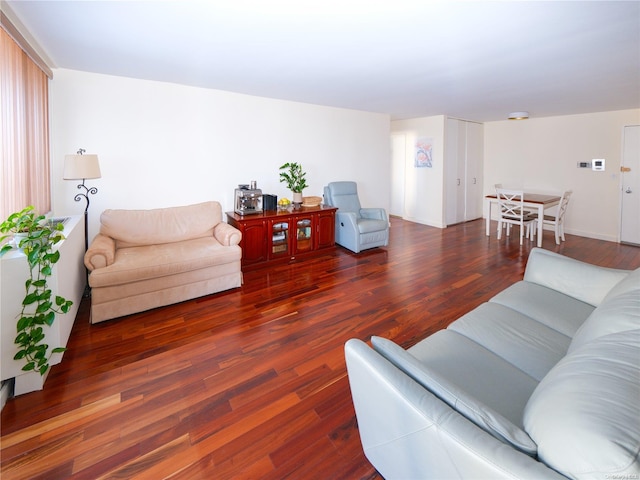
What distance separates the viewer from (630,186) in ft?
18.2

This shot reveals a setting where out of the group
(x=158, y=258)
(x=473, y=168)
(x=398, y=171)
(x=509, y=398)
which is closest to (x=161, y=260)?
(x=158, y=258)

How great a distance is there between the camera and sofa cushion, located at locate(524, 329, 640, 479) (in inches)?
26.7

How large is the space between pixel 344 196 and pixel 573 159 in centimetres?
458

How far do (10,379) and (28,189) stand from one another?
153 centimetres

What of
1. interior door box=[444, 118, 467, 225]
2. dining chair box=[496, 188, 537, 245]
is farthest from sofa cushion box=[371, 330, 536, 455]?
interior door box=[444, 118, 467, 225]

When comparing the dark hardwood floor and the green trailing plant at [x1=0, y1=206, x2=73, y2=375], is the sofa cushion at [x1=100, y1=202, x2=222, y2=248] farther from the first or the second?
the green trailing plant at [x1=0, y1=206, x2=73, y2=375]

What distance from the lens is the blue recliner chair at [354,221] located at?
4.93 metres

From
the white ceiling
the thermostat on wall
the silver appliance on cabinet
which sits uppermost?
the white ceiling

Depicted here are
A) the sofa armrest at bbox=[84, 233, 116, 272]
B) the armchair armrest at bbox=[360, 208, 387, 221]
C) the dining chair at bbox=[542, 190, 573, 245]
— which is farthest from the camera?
the dining chair at bbox=[542, 190, 573, 245]

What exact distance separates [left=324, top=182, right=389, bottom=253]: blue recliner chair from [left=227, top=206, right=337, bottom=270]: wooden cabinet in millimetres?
238

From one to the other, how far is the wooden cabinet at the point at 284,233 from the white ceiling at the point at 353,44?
163 cm

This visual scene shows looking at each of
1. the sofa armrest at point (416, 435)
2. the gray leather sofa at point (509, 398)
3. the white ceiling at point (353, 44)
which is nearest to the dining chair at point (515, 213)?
the white ceiling at point (353, 44)

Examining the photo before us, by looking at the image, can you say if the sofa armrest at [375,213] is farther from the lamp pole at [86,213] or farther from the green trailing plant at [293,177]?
the lamp pole at [86,213]

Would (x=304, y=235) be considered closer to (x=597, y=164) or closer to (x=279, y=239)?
(x=279, y=239)
